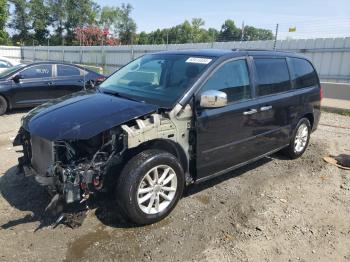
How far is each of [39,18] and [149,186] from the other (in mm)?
63935

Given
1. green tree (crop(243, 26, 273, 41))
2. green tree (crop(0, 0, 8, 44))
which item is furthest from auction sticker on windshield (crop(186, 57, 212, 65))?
green tree (crop(0, 0, 8, 44))

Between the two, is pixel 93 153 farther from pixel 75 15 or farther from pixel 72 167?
pixel 75 15

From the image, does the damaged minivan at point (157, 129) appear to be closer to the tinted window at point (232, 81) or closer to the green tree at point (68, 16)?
the tinted window at point (232, 81)

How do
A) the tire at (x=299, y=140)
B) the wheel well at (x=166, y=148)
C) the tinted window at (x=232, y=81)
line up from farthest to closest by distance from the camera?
the tire at (x=299, y=140)
the tinted window at (x=232, y=81)
the wheel well at (x=166, y=148)

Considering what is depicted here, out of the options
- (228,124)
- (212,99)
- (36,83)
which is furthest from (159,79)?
(36,83)

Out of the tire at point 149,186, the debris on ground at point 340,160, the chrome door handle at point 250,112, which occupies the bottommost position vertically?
the debris on ground at point 340,160

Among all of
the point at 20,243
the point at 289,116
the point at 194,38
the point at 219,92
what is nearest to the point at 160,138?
the point at 219,92

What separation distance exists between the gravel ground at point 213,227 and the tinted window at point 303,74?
157cm

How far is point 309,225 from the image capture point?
3.96 metres

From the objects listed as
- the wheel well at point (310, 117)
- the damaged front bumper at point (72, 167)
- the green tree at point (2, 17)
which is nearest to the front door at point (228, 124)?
the damaged front bumper at point (72, 167)

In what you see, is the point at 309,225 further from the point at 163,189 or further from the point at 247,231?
the point at 163,189

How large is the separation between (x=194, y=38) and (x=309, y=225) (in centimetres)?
7852

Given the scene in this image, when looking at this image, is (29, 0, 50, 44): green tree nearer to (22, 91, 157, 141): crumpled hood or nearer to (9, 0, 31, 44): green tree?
(9, 0, 31, 44): green tree

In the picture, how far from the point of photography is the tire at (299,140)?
19.4 ft
